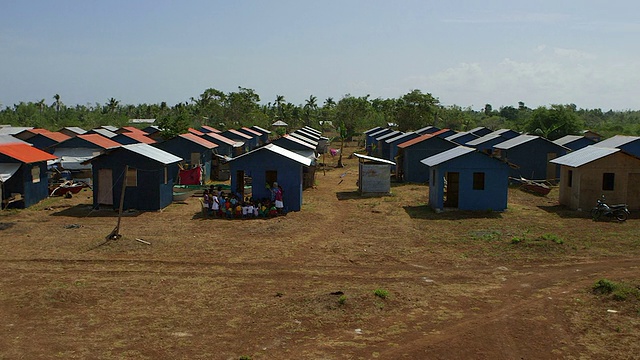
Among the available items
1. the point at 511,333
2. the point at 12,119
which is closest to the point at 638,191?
the point at 511,333

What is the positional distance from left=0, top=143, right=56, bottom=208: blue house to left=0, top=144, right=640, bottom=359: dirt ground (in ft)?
7.61

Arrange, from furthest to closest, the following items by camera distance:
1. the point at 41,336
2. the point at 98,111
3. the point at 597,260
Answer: the point at 98,111 → the point at 597,260 → the point at 41,336

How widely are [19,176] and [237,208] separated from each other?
10.5 meters

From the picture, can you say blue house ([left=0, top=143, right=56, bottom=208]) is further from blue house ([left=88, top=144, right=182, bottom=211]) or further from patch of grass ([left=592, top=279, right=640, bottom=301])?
patch of grass ([left=592, top=279, right=640, bottom=301])

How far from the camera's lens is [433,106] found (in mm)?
80625

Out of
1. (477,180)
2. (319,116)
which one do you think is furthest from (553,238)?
(319,116)

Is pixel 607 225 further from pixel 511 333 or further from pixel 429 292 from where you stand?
pixel 511 333

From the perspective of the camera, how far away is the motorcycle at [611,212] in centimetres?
2381

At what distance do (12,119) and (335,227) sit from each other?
7845 cm

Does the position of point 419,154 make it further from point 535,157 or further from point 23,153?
point 23,153

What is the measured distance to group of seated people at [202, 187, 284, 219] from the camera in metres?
24.4

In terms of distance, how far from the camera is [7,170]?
2580 cm

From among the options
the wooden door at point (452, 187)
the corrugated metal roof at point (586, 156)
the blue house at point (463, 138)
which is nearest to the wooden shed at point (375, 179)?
the wooden door at point (452, 187)

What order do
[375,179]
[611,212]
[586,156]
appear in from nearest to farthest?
[611,212]
[586,156]
[375,179]
